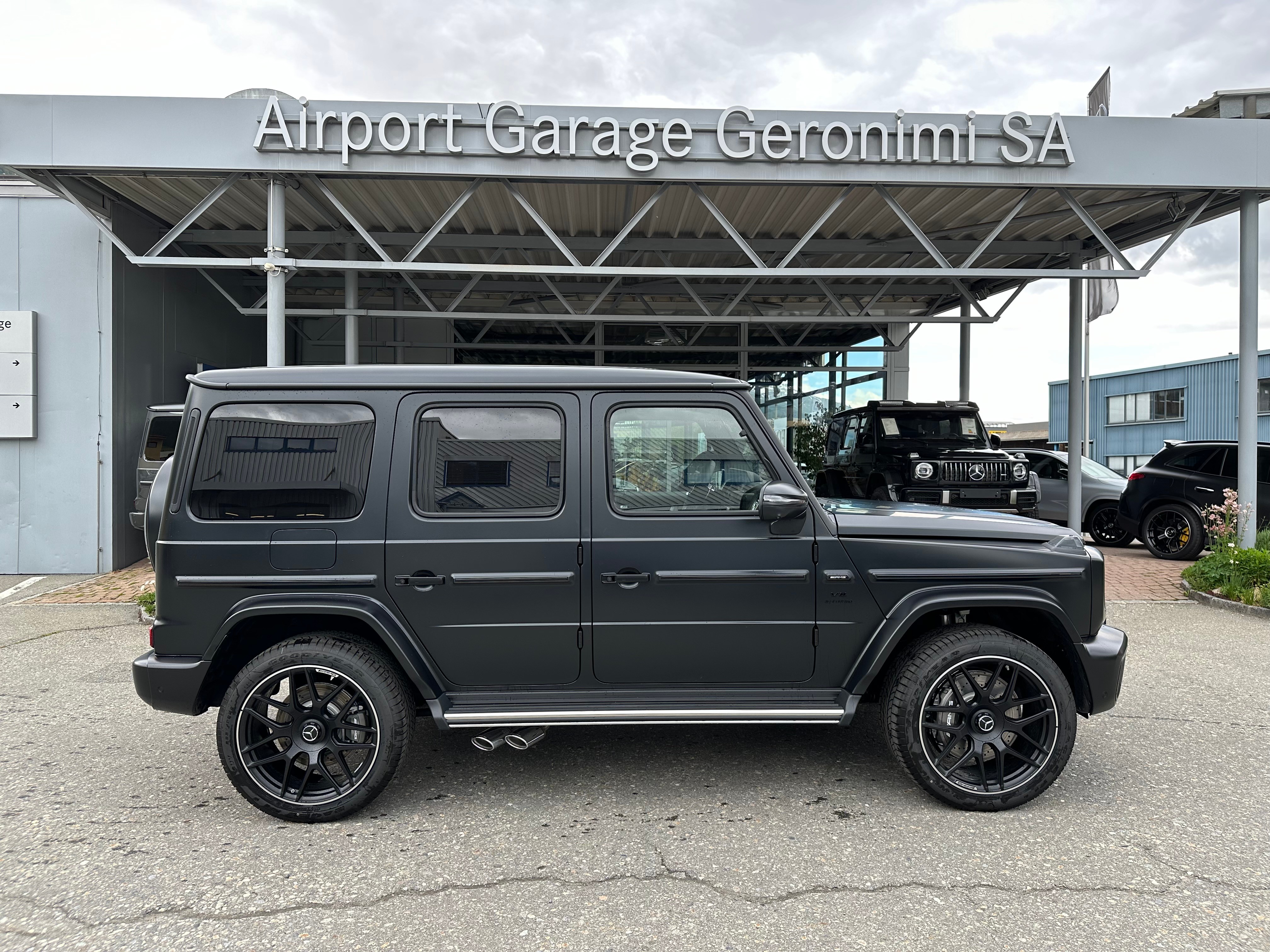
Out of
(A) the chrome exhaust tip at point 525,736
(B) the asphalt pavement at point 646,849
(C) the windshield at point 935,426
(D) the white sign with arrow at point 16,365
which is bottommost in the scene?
(B) the asphalt pavement at point 646,849

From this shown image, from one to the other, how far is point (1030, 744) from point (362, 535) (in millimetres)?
2965

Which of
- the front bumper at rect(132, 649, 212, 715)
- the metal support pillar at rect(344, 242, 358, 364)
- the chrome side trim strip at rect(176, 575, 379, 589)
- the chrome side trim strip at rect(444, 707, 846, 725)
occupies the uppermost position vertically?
the metal support pillar at rect(344, 242, 358, 364)

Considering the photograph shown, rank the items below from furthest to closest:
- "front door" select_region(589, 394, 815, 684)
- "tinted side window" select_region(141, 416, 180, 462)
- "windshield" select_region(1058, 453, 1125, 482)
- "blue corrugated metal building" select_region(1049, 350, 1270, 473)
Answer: "blue corrugated metal building" select_region(1049, 350, 1270, 473), "windshield" select_region(1058, 453, 1125, 482), "tinted side window" select_region(141, 416, 180, 462), "front door" select_region(589, 394, 815, 684)

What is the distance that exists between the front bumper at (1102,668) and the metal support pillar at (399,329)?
13.5m

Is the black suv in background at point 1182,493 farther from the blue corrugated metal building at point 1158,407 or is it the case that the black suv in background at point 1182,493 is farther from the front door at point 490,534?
the blue corrugated metal building at point 1158,407

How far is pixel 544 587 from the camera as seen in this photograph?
3428 millimetres

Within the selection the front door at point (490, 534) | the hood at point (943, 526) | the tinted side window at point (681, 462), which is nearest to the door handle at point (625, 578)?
the front door at point (490, 534)

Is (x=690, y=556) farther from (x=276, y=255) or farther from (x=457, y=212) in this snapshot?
(x=457, y=212)

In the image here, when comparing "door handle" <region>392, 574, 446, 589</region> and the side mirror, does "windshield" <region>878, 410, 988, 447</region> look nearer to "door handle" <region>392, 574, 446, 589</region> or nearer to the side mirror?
the side mirror

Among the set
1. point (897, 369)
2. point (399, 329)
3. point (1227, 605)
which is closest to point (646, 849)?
point (1227, 605)

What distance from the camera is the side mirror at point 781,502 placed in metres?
3.34

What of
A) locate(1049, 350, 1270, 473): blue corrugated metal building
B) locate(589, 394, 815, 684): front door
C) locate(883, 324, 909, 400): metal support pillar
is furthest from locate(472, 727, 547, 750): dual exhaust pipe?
locate(1049, 350, 1270, 473): blue corrugated metal building

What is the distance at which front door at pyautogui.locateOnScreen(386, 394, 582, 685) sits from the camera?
3.42 metres

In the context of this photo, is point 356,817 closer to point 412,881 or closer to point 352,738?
point 352,738
